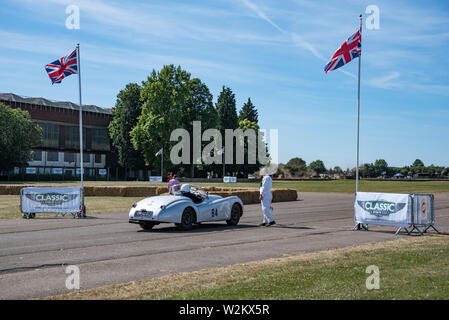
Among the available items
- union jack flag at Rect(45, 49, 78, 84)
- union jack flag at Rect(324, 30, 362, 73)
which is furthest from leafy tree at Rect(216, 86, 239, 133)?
union jack flag at Rect(324, 30, 362, 73)

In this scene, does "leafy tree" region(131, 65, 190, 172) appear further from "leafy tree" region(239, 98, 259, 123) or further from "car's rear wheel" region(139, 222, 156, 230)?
"car's rear wheel" region(139, 222, 156, 230)

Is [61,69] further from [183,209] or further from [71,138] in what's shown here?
[71,138]

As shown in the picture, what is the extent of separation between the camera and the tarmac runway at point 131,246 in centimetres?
866

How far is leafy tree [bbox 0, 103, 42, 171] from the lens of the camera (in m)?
73.2

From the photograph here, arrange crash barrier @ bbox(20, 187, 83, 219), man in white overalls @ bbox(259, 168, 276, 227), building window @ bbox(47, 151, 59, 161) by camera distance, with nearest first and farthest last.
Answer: man in white overalls @ bbox(259, 168, 276, 227) → crash barrier @ bbox(20, 187, 83, 219) → building window @ bbox(47, 151, 59, 161)

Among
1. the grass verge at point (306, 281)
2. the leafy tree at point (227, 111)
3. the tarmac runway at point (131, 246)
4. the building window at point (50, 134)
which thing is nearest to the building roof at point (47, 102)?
the building window at point (50, 134)

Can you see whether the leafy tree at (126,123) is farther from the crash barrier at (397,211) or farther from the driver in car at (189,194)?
the crash barrier at (397,211)

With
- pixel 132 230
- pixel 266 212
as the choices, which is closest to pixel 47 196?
pixel 132 230

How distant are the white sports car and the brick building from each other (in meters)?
74.0

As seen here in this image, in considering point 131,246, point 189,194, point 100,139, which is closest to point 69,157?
point 100,139

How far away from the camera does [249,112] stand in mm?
110938

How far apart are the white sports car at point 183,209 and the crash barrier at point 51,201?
5940 millimetres

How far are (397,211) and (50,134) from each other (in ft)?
272
